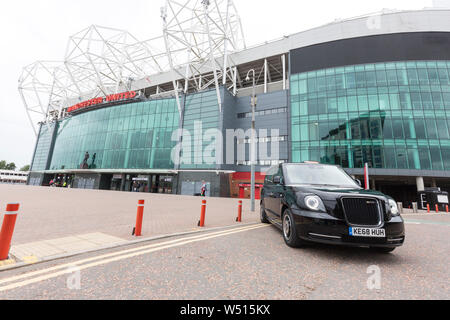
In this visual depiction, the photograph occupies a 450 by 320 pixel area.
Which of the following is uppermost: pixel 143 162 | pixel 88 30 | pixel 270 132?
pixel 88 30

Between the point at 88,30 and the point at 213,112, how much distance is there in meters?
32.7

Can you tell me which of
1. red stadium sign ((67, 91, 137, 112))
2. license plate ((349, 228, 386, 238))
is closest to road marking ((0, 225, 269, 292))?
license plate ((349, 228, 386, 238))

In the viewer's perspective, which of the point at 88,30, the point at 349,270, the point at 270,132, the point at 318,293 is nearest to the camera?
the point at 318,293

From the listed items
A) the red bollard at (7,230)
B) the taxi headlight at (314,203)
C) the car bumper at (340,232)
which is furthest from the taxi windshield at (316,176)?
the red bollard at (7,230)

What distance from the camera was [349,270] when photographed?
270cm

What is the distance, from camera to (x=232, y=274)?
2516 millimetres

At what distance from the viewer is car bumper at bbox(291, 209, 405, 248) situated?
292 cm

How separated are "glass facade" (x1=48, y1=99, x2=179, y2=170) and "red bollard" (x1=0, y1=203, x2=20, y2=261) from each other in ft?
91.1

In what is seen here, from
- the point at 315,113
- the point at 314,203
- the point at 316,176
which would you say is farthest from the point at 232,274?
the point at 315,113

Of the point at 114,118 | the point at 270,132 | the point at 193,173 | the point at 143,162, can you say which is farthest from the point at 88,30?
the point at 270,132

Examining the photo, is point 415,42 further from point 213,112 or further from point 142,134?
point 142,134

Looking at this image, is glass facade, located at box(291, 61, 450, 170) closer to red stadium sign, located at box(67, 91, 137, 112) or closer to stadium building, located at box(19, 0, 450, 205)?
stadium building, located at box(19, 0, 450, 205)

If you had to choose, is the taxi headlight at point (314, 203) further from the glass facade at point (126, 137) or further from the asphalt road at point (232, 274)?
the glass facade at point (126, 137)

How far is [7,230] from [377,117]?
33.3 metres
